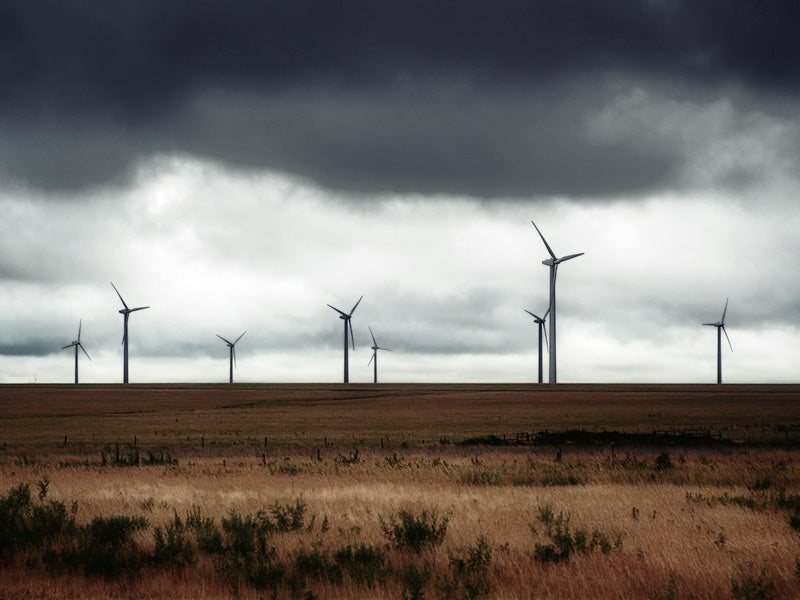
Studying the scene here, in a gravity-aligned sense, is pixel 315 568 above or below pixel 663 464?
above

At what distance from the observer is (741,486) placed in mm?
27828

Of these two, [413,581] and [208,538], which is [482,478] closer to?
[208,538]

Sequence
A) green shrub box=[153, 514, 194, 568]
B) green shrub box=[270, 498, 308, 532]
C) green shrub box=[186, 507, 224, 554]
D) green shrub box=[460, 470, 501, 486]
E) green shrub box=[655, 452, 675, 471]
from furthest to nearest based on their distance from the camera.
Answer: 1. green shrub box=[655, 452, 675, 471]
2. green shrub box=[460, 470, 501, 486]
3. green shrub box=[270, 498, 308, 532]
4. green shrub box=[186, 507, 224, 554]
5. green shrub box=[153, 514, 194, 568]

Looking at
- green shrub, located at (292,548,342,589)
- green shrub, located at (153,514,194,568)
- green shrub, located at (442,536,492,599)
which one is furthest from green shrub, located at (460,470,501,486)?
green shrub, located at (292,548,342,589)

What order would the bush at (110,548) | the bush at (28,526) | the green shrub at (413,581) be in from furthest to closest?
1. the bush at (28,526)
2. the bush at (110,548)
3. the green shrub at (413,581)

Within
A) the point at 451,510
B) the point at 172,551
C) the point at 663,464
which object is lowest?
the point at 663,464

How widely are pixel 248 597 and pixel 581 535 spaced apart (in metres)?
6.85

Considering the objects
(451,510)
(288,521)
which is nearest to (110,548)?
(288,521)

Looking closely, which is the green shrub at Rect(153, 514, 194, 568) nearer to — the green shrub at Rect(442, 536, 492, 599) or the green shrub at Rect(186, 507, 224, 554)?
the green shrub at Rect(186, 507, 224, 554)

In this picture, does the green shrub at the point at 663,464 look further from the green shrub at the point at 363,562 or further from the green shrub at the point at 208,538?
the green shrub at the point at 208,538

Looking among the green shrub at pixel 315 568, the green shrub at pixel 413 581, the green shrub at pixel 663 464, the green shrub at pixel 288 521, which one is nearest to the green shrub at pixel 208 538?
the green shrub at pixel 288 521

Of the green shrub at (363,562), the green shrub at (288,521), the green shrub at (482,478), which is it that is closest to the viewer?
the green shrub at (363,562)

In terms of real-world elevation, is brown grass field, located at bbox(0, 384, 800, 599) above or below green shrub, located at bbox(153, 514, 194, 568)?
below

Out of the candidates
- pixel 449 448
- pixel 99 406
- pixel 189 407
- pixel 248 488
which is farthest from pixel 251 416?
pixel 248 488
